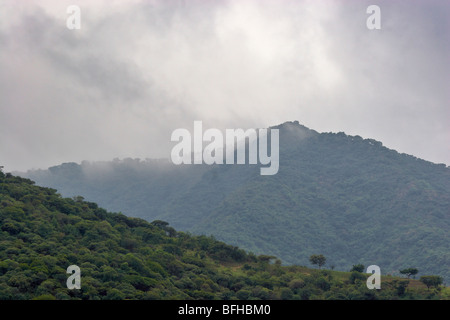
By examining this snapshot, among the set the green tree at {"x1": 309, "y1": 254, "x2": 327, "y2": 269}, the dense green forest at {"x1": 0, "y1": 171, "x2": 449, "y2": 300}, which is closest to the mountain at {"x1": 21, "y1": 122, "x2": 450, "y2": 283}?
the green tree at {"x1": 309, "y1": 254, "x2": 327, "y2": 269}

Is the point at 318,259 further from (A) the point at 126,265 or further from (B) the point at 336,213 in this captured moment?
(B) the point at 336,213

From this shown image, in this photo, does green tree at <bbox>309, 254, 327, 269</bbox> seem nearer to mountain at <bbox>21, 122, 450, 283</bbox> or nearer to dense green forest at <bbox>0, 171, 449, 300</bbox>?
dense green forest at <bbox>0, 171, 449, 300</bbox>

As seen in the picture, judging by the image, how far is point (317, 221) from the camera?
550 feet

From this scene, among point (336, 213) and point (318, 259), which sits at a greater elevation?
point (336, 213)

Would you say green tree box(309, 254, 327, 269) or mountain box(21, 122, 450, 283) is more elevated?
mountain box(21, 122, 450, 283)

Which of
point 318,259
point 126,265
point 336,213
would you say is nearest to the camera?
point 126,265

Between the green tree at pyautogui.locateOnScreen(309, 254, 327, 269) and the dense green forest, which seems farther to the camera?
the green tree at pyautogui.locateOnScreen(309, 254, 327, 269)

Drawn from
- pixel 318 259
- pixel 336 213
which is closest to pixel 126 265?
pixel 318 259

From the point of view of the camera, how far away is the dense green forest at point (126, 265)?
59.2m

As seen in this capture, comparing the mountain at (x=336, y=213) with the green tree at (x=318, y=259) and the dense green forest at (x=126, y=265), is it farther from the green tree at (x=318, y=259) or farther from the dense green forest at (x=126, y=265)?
the dense green forest at (x=126, y=265)

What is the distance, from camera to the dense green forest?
59156mm

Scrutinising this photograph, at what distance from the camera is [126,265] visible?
222ft

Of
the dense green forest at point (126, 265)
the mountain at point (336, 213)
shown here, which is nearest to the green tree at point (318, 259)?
the dense green forest at point (126, 265)
